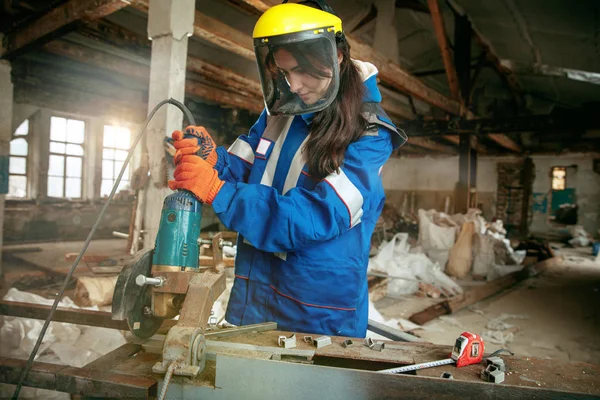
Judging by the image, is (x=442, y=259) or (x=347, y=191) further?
(x=442, y=259)

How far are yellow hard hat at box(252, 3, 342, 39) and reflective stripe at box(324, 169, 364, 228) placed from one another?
0.54 metres

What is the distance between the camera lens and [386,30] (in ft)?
16.9

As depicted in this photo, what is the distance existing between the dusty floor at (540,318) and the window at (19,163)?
808 cm

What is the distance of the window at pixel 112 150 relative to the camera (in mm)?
9164

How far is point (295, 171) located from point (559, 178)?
15204mm

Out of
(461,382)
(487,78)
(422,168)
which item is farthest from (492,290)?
(422,168)

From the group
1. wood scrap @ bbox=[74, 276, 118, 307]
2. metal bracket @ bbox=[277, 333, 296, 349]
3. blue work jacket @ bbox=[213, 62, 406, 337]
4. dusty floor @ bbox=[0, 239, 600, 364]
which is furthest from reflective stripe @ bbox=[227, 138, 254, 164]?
dusty floor @ bbox=[0, 239, 600, 364]

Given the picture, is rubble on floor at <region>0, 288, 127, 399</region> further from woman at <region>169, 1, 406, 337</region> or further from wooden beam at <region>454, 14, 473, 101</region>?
wooden beam at <region>454, 14, 473, 101</region>

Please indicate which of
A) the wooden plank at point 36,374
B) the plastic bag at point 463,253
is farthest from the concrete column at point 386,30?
the wooden plank at point 36,374

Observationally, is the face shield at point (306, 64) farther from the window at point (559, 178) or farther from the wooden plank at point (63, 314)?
the window at point (559, 178)

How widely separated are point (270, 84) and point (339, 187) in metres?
0.71

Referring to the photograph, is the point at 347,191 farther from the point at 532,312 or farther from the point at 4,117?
the point at 4,117

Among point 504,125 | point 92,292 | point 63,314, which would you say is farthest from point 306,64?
point 504,125

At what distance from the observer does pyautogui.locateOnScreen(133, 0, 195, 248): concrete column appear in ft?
7.63
